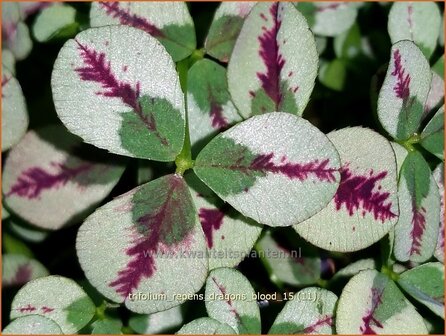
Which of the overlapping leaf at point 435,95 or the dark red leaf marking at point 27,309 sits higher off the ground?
the overlapping leaf at point 435,95

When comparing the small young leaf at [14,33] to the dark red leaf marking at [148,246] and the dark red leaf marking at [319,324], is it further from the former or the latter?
the dark red leaf marking at [319,324]

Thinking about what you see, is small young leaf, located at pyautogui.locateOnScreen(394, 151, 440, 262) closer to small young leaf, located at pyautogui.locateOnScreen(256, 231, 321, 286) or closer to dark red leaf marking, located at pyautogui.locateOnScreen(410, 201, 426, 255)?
dark red leaf marking, located at pyautogui.locateOnScreen(410, 201, 426, 255)

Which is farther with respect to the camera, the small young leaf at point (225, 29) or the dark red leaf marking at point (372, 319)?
the small young leaf at point (225, 29)

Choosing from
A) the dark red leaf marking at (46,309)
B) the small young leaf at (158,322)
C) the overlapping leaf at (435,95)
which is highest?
the overlapping leaf at (435,95)

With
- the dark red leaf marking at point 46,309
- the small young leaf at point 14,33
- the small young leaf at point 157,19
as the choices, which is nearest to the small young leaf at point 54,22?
the small young leaf at point 14,33

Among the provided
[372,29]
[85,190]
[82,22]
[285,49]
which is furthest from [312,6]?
[85,190]

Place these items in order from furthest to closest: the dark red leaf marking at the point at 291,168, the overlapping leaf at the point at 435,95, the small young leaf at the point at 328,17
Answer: the small young leaf at the point at 328,17 < the overlapping leaf at the point at 435,95 < the dark red leaf marking at the point at 291,168

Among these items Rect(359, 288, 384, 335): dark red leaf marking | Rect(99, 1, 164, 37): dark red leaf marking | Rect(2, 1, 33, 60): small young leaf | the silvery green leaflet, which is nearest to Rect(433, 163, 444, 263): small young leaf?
the silvery green leaflet
